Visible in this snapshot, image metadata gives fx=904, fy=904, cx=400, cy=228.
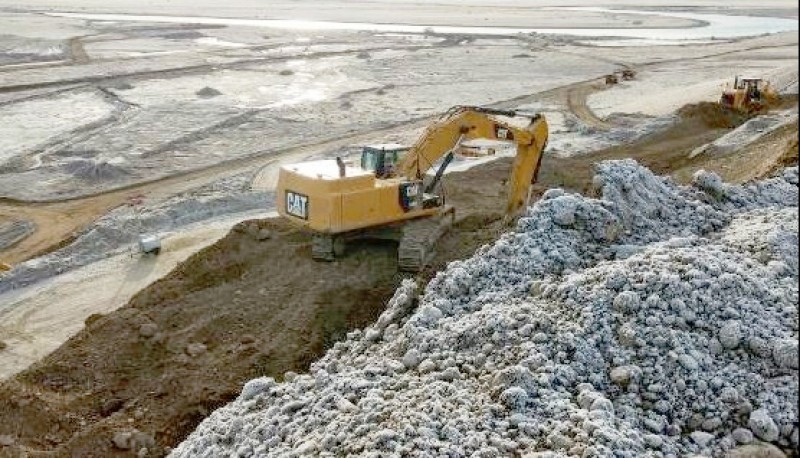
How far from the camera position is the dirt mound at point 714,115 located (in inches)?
1069

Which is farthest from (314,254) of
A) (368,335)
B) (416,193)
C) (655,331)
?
(655,331)

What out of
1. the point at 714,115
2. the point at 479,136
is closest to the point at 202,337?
the point at 479,136

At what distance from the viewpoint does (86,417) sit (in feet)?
36.5

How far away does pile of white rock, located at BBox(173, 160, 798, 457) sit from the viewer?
773 cm

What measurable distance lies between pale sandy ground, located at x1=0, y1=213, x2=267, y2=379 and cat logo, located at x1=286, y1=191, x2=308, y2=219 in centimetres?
331

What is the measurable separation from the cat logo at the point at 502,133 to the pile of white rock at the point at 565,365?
3.73 meters

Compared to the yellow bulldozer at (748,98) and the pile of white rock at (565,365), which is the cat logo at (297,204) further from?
the yellow bulldozer at (748,98)

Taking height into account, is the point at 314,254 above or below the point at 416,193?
below

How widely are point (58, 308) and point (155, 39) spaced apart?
3791 centimetres

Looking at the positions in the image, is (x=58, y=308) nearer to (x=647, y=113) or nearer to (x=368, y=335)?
(x=368, y=335)

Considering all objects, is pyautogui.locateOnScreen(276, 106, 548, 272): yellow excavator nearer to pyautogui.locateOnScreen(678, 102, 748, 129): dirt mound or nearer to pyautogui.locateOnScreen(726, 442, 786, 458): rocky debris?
pyautogui.locateOnScreen(726, 442, 786, 458): rocky debris

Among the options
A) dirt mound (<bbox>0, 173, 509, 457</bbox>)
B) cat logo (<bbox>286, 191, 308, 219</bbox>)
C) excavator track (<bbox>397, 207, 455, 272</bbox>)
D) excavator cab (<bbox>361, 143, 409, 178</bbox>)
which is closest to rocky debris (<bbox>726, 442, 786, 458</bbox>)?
dirt mound (<bbox>0, 173, 509, 457</bbox>)

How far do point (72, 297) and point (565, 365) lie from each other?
9977mm

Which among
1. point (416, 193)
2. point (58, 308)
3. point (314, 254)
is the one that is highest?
point (416, 193)
